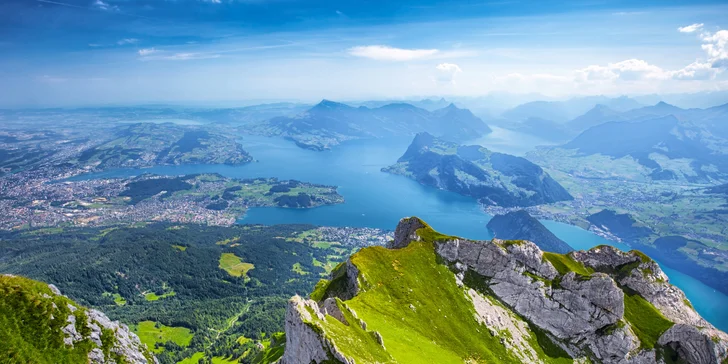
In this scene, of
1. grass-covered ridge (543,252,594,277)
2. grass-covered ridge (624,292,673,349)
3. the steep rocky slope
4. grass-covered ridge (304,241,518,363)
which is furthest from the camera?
grass-covered ridge (543,252,594,277)

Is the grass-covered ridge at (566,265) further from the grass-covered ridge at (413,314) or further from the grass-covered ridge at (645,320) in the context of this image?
the grass-covered ridge at (413,314)

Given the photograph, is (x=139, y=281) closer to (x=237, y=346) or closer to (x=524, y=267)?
(x=237, y=346)

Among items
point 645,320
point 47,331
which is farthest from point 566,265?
point 47,331

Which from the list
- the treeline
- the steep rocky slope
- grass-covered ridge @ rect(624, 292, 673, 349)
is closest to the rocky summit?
grass-covered ridge @ rect(624, 292, 673, 349)

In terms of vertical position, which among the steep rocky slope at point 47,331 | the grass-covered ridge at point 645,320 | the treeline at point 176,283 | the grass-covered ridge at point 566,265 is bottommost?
the treeline at point 176,283

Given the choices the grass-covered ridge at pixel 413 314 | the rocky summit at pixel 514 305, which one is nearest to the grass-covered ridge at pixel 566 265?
the rocky summit at pixel 514 305

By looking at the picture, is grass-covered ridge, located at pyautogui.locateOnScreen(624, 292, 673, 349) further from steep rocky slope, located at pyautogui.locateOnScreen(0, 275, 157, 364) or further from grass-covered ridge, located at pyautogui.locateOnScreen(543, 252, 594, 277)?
steep rocky slope, located at pyautogui.locateOnScreen(0, 275, 157, 364)

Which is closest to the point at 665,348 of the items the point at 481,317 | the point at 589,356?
the point at 589,356

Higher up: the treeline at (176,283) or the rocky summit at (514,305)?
the rocky summit at (514,305)
